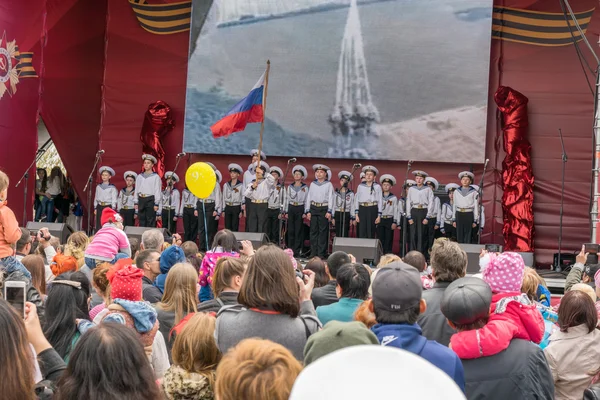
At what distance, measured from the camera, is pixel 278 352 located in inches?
67.6

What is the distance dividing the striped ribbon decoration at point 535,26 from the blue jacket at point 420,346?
39.1 feet

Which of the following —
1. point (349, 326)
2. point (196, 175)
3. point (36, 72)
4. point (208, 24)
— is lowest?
point (349, 326)

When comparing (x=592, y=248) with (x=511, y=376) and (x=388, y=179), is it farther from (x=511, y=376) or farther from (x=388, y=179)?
(x=388, y=179)

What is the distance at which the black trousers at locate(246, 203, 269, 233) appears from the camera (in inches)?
519

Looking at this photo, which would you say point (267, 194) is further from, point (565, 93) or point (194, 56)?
point (565, 93)

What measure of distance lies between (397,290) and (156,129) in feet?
42.0

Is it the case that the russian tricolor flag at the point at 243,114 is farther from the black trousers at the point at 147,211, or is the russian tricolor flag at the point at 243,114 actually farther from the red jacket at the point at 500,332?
the red jacket at the point at 500,332

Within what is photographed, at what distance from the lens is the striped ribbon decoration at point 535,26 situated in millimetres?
13484

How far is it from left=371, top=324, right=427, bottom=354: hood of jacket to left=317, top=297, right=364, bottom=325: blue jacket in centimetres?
113

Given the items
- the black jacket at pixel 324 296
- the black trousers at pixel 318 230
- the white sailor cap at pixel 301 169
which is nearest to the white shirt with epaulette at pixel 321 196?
the black trousers at pixel 318 230

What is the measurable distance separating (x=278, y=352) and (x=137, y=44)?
14.2 meters

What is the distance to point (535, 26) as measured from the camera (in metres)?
13.6

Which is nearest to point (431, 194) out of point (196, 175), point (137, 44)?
point (196, 175)

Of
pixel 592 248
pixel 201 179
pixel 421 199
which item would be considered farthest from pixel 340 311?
pixel 421 199
